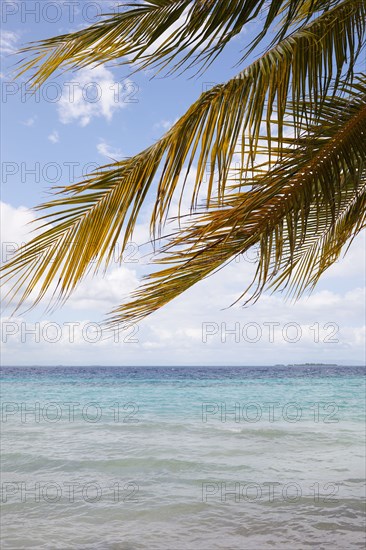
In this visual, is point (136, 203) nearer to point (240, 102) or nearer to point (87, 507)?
point (240, 102)

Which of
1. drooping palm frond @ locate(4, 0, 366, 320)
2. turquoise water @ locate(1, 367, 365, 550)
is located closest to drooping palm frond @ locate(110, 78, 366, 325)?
drooping palm frond @ locate(4, 0, 366, 320)

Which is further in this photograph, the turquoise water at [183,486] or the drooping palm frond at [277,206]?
the turquoise water at [183,486]

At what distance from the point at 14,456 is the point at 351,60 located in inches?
365

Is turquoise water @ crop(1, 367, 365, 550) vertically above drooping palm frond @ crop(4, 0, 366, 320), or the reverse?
drooping palm frond @ crop(4, 0, 366, 320)

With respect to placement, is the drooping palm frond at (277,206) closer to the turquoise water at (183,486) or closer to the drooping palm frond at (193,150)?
the drooping palm frond at (193,150)

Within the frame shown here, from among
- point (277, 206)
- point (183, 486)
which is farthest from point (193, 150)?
point (183, 486)

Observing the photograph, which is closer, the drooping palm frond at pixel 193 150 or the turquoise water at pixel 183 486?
the drooping palm frond at pixel 193 150

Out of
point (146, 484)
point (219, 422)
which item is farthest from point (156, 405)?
point (146, 484)

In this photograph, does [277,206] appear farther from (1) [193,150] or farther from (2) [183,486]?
(2) [183,486]

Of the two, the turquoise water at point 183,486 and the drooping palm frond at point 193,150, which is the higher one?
the drooping palm frond at point 193,150

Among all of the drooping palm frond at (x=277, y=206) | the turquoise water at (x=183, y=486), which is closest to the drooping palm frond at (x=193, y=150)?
the drooping palm frond at (x=277, y=206)

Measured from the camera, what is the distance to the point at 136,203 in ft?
7.86

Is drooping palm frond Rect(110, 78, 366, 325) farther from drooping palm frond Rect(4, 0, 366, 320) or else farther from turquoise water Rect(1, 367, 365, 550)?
turquoise water Rect(1, 367, 365, 550)

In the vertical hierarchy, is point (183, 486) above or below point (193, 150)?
below
